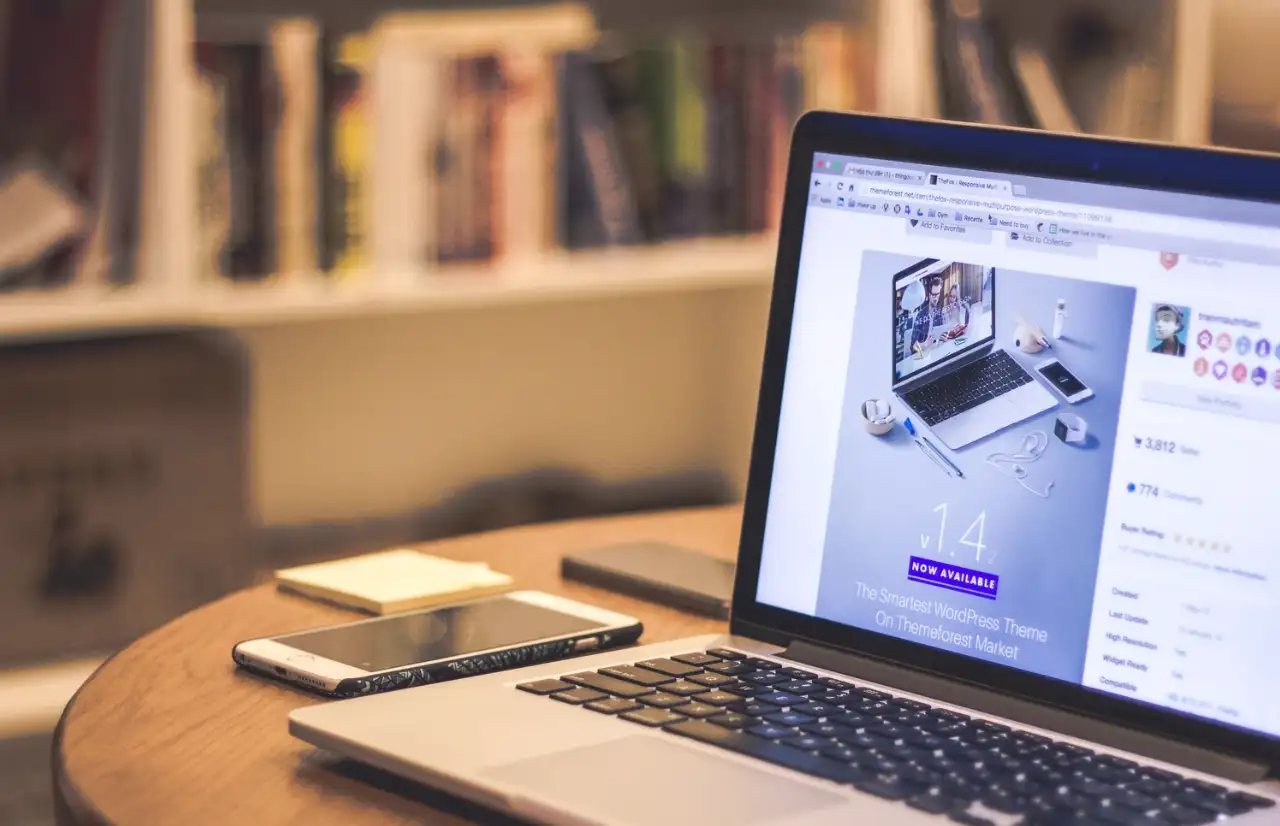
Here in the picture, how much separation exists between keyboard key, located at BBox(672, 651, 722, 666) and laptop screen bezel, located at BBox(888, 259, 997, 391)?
17 cm

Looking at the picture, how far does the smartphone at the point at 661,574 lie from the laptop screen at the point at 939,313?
0.22 m

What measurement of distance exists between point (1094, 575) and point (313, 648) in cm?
40

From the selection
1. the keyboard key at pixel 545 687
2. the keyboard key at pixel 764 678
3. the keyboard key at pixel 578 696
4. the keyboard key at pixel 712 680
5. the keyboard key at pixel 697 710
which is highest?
the keyboard key at pixel 697 710

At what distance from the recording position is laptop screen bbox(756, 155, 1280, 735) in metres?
0.75

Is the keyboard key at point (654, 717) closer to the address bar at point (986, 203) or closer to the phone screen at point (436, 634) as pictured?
the phone screen at point (436, 634)

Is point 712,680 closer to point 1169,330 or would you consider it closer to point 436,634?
point 436,634

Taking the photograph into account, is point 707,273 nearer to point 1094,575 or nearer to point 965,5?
point 965,5

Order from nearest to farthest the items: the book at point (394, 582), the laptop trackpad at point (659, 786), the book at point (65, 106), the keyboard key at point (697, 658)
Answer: the laptop trackpad at point (659, 786)
the keyboard key at point (697, 658)
the book at point (394, 582)
the book at point (65, 106)

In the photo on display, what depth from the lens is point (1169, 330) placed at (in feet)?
2.55

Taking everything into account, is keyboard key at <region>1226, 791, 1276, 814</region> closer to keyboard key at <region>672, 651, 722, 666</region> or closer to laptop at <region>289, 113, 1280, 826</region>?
laptop at <region>289, 113, 1280, 826</region>

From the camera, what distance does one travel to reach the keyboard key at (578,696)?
0.78 meters

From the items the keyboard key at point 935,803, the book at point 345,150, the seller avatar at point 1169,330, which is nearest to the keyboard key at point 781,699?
the keyboard key at point 935,803

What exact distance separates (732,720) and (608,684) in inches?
3.1

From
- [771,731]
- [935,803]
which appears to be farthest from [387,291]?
[935,803]
